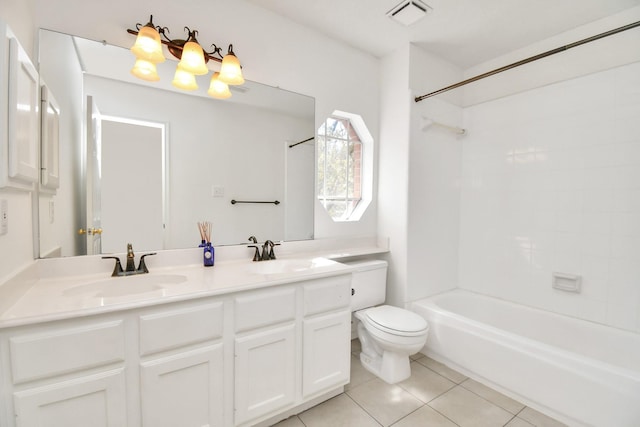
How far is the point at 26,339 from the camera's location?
0.88 metres

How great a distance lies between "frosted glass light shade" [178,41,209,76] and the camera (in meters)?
1.49

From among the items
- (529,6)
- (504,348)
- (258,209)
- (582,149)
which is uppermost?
(529,6)

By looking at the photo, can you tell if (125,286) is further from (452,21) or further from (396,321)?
(452,21)

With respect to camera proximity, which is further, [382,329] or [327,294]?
[382,329]

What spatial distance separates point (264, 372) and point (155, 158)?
51.7 inches

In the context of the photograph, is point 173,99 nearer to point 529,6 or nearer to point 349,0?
point 349,0

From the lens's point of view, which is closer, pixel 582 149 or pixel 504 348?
pixel 504 348

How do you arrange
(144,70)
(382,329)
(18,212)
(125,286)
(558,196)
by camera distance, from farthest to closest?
(558,196) < (382,329) < (144,70) < (125,286) < (18,212)

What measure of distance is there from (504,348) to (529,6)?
2.28 m

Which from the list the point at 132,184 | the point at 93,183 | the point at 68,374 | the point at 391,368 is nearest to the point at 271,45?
the point at 132,184

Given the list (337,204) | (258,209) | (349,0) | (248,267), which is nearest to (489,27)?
(349,0)

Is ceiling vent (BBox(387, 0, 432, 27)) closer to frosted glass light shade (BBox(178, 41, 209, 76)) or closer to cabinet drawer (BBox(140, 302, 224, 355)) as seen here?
frosted glass light shade (BBox(178, 41, 209, 76))

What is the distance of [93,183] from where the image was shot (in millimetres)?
1422

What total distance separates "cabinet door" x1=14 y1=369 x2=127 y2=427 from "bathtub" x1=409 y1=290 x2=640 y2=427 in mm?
2006
